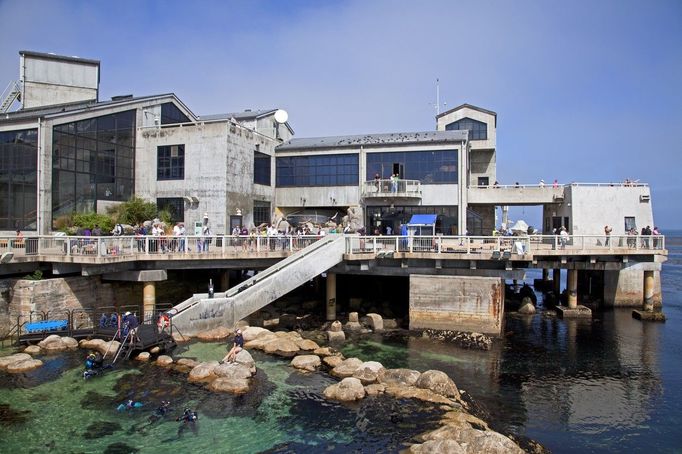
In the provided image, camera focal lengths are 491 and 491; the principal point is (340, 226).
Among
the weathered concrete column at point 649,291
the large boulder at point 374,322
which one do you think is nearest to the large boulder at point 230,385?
the large boulder at point 374,322

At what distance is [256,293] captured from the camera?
1031 inches

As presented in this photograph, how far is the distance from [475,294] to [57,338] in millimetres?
21494

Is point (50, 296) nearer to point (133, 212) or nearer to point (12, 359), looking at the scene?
point (12, 359)

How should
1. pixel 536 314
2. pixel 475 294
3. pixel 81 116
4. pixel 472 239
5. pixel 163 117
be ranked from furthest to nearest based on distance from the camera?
pixel 163 117
pixel 536 314
pixel 81 116
pixel 472 239
pixel 475 294

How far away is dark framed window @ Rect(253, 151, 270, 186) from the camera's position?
135 ft

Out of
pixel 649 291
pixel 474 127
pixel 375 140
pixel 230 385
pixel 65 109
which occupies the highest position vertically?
pixel 474 127

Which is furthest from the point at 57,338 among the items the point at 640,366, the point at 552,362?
the point at 640,366

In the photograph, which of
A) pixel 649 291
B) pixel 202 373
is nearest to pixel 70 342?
pixel 202 373

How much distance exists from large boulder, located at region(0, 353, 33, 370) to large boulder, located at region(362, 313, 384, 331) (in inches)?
681

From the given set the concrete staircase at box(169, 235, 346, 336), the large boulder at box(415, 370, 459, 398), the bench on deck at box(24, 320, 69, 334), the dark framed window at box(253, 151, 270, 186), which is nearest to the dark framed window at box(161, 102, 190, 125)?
the dark framed window at box(253, 151, 270, 186)

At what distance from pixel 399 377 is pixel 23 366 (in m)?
15.2

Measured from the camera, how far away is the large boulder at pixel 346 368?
67.1 ft

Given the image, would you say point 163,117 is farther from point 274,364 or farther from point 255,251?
point 274,364

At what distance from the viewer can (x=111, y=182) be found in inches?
1444
